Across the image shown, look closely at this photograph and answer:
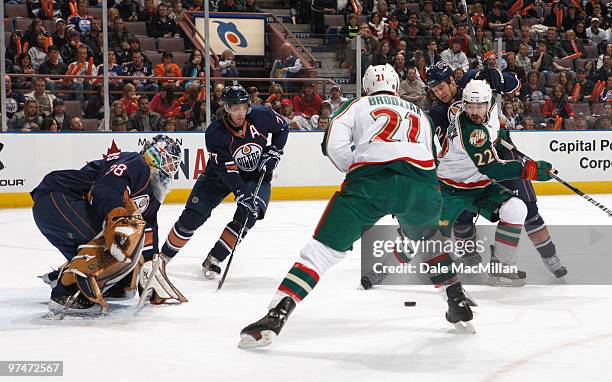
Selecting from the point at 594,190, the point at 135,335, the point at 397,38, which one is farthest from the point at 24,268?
the point at 594,190

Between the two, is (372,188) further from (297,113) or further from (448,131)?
(297,113)

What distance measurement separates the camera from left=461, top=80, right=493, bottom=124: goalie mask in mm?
4754

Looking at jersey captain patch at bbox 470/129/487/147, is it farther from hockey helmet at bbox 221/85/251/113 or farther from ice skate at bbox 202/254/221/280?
ice skate at bbox 202/254/221/280

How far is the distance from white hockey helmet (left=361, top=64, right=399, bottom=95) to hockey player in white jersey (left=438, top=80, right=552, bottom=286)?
1.00m

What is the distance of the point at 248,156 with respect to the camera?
18.6 feet

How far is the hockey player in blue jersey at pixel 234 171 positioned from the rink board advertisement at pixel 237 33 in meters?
4.75

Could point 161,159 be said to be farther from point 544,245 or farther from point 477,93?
point 544,245

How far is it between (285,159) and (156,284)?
17.5ft

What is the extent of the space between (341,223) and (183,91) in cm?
616

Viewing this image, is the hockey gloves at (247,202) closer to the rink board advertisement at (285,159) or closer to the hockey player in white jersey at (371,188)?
the hockey player in white jersey at (371,188)

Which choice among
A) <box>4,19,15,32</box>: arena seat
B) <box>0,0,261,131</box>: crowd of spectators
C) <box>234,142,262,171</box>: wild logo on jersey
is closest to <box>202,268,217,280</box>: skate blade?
<box>234,142,262,171</box>: wild logo on jersey

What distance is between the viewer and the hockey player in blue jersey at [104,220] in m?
4.02

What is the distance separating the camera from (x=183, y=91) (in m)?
9.51

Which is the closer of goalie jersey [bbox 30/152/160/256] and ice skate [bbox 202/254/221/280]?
goalie jersey [bbox 30/152/160/256]
